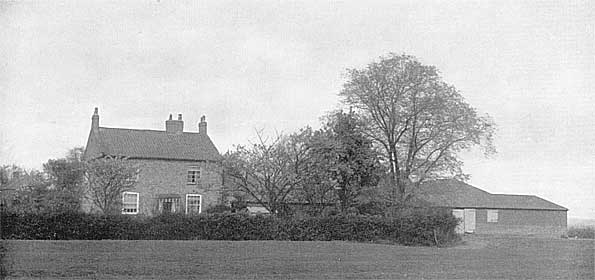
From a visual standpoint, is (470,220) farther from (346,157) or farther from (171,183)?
(171,183)

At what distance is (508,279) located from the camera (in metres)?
21.0

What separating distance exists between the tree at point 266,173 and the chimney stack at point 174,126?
1194 cm

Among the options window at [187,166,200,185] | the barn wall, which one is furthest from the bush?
window at [187,166,200,185]

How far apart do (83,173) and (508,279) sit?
2739cm

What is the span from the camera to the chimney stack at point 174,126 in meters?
55.2

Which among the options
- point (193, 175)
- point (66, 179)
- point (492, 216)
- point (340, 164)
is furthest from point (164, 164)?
point (492, 216)

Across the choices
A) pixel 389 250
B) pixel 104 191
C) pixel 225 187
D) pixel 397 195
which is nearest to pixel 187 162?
pixel 225 187

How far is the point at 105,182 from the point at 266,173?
8.77 metres

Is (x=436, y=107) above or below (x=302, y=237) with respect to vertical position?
above

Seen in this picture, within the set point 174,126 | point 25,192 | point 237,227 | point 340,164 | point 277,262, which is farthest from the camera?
point 174,126

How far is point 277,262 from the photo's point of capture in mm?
25234

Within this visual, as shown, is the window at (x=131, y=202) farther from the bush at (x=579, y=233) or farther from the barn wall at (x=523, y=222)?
the barn wall at (x=523, y=222)

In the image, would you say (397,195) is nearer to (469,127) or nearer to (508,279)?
(469,127)

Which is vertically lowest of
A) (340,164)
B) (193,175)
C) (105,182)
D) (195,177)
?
(105,182)
